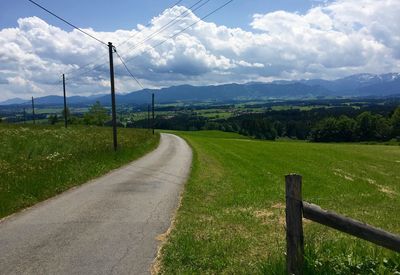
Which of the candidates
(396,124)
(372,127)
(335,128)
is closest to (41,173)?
(372,127)

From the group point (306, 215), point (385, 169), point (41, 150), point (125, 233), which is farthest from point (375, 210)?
point (385, 169)

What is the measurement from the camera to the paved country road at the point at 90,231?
842 centimetres

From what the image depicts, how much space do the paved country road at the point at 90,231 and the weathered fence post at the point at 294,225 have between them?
2.93m

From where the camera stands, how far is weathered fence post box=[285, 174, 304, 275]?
6.38 metres

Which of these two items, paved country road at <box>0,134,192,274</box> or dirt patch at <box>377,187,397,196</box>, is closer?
paved country road at <box>0,134,192,274</box>

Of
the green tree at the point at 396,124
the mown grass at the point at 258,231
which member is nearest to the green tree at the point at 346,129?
the green tree at the point at 396,124

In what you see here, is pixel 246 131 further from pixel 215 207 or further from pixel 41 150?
pixel 215 207

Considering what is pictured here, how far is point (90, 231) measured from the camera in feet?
35.8

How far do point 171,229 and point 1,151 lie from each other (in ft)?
66.6

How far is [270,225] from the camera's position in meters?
11.9

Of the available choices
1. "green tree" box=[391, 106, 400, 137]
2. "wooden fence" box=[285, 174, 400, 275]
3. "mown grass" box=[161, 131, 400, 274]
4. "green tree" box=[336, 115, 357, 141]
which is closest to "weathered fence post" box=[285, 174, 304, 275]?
"wooden fence" box=[285, 174, 400, 275]

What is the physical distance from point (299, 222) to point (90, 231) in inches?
247

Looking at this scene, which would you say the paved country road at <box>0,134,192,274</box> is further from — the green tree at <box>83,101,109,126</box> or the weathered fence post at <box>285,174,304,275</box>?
the green tree at <box>83,101,109,126</box>

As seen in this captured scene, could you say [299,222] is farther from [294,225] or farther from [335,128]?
[335,128]
